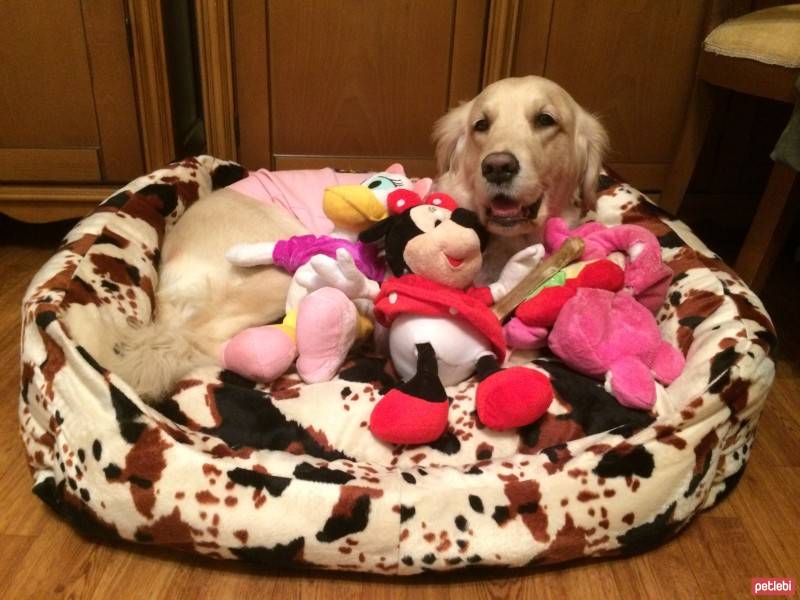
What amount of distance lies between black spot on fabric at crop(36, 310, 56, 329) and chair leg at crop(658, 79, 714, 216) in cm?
182

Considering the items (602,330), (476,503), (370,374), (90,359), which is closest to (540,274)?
(602,330)

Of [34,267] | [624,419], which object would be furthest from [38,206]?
[624,419]

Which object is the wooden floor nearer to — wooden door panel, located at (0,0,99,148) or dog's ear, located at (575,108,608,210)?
dog's ear, located at (575,108,608,210)

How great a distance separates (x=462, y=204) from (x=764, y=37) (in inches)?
35.2

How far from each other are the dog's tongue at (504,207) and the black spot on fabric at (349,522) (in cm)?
70

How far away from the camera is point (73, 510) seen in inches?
40.9

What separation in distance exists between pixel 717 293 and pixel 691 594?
61 centimetres

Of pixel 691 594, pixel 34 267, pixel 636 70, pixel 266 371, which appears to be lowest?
pixel 34 267

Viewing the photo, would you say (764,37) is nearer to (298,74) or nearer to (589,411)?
(589,411)

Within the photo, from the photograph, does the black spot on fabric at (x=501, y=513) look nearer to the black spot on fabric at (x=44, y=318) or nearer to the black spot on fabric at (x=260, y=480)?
the black spot on fabric at (x=260, y=480)

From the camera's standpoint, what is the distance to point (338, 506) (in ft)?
3.13

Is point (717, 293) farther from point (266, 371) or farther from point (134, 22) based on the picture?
point (134, 22)

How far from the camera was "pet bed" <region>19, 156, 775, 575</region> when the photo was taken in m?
0.97

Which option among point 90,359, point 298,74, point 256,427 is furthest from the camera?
point 298,74
